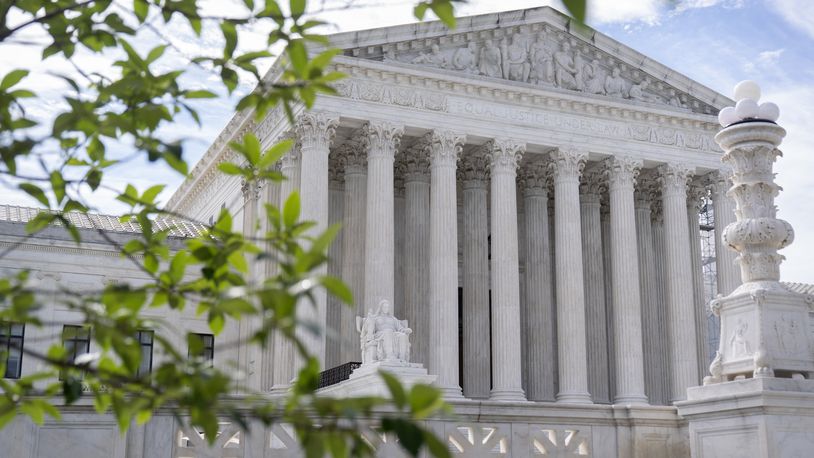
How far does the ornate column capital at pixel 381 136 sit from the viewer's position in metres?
41.4

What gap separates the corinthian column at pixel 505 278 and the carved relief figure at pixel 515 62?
10.8ft

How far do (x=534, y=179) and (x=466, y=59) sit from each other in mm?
7753

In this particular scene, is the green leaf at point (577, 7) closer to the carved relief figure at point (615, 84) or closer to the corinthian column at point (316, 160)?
the corinthian column at point (316, 160)

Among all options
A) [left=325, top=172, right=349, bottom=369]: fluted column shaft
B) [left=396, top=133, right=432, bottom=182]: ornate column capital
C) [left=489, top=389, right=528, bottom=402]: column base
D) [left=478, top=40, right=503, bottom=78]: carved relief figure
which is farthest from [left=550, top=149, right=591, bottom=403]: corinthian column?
[left=325, top=172, right=349, bottom=369]: fluted column shaft

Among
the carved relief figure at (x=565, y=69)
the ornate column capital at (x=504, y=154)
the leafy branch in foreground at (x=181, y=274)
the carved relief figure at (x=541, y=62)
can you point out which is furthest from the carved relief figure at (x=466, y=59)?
the leafy branch in foreground at (x=181, y=274)

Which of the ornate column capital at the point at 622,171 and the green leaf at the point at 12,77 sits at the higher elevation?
the ornate column capital at the point at 622,171

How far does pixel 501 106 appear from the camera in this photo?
44.3m

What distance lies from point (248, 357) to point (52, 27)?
39760 mm

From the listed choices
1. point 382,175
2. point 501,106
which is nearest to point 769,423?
point 382,175

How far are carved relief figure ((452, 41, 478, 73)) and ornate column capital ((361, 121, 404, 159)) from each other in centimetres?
440

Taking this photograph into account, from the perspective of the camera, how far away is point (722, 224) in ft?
158

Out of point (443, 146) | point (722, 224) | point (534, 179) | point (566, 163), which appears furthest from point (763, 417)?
point (722, 224)

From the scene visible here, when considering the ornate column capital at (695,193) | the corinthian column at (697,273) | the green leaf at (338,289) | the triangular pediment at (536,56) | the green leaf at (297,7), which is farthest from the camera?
the ornate column capital at (695,193)

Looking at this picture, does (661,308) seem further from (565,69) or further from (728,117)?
(728,117)
